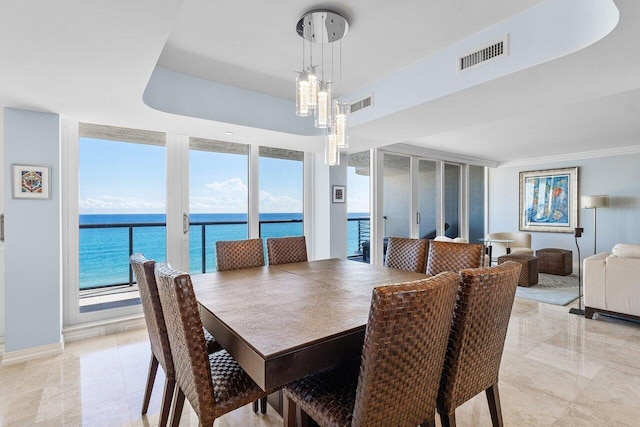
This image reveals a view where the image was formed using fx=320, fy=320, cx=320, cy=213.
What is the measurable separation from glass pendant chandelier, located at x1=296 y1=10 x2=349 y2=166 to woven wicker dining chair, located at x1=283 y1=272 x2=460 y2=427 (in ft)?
4.29

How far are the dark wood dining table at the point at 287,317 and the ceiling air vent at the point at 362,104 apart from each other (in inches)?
63.5

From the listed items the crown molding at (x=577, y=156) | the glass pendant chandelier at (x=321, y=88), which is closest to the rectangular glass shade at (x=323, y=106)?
the glass pendant chandelier at (x=321, y=88)

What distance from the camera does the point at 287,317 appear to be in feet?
4.79

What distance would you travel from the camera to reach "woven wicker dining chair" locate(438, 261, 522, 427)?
128 cm

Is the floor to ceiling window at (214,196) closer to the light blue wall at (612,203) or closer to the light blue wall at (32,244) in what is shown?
the light blue wall at (32,244)

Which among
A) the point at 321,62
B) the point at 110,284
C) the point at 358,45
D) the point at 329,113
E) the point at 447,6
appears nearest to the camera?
the point at 447,6

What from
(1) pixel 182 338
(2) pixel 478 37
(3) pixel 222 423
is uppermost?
(2) pixel 478 37

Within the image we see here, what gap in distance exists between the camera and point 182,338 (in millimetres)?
1279

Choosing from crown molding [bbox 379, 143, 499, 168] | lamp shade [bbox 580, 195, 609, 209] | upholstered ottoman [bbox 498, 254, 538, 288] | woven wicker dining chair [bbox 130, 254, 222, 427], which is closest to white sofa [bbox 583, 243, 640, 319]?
upholstered ottoman [bbox 498, 254, 538, 288]

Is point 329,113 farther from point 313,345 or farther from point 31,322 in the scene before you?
point 31,322

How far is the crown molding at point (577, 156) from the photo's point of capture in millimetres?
5942

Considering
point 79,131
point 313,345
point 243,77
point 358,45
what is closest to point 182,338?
point 313,345

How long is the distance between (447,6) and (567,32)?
2.12 ft

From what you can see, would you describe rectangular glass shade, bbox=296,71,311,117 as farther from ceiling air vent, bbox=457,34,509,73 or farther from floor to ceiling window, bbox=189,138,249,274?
floor to ceiling window, bbox=189,138,249,274
